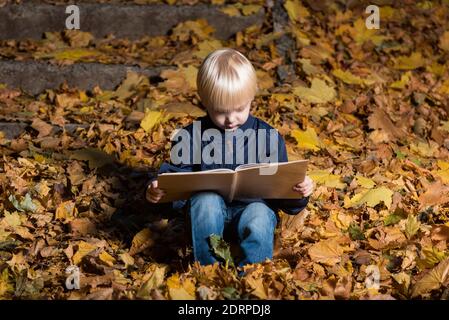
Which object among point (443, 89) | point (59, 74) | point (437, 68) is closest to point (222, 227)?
point (59, 74)

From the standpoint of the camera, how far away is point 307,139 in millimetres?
4684

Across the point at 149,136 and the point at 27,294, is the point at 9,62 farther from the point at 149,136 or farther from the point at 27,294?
the point at 27,294

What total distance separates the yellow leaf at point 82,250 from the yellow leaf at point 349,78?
8.14 ft

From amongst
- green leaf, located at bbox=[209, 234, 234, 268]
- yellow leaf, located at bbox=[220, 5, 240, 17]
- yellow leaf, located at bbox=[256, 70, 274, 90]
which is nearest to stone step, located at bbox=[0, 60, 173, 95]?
yellow leaf, located at bbox=[256, 70, 274, 90]

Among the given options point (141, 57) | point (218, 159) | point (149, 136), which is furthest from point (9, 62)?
point (218, 159)

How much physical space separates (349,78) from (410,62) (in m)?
0.62

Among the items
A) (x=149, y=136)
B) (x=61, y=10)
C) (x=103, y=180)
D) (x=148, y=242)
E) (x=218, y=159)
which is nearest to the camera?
(x=218, y=159)

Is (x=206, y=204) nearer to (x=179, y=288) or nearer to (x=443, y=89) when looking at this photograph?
(x=179, y=288)

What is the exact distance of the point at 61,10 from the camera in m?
5.71

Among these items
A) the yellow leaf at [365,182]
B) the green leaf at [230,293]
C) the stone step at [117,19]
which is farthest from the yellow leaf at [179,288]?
the stone step at [117,19]

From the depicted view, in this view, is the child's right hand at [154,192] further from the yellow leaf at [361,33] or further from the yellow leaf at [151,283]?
the yellow leaf at [361,33]

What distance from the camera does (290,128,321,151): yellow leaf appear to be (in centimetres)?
465

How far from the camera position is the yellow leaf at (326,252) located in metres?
3.61

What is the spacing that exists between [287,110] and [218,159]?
1.59m
